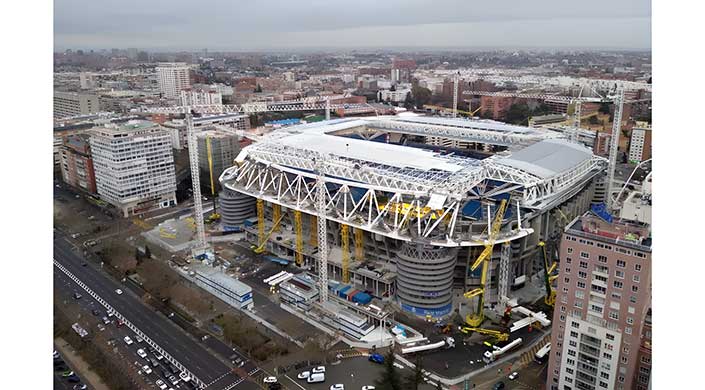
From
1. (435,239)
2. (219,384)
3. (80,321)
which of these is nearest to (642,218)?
(435,239)

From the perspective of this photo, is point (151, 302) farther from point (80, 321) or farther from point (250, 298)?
point (250, 298)

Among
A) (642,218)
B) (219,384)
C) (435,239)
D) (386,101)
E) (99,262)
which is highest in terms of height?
(386,101)

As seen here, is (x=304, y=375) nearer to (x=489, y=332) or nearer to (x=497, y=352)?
(x=497, y=352)

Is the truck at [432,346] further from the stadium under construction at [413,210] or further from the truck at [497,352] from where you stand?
the stadium under construction at [413,210]

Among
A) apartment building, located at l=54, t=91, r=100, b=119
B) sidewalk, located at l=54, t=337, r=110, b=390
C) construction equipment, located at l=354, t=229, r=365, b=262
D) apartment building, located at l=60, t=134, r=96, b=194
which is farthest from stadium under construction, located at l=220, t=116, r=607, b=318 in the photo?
apartment building, located at l=54, t=91, r=100, b=119

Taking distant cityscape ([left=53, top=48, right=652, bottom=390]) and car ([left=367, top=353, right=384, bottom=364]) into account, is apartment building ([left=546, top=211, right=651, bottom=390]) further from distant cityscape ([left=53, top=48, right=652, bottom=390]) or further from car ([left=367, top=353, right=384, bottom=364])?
car ([left=367, top=353, right=384, bottom=364])

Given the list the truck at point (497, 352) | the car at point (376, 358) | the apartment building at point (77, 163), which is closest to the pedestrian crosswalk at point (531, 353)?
the truck at point (497, 352)
